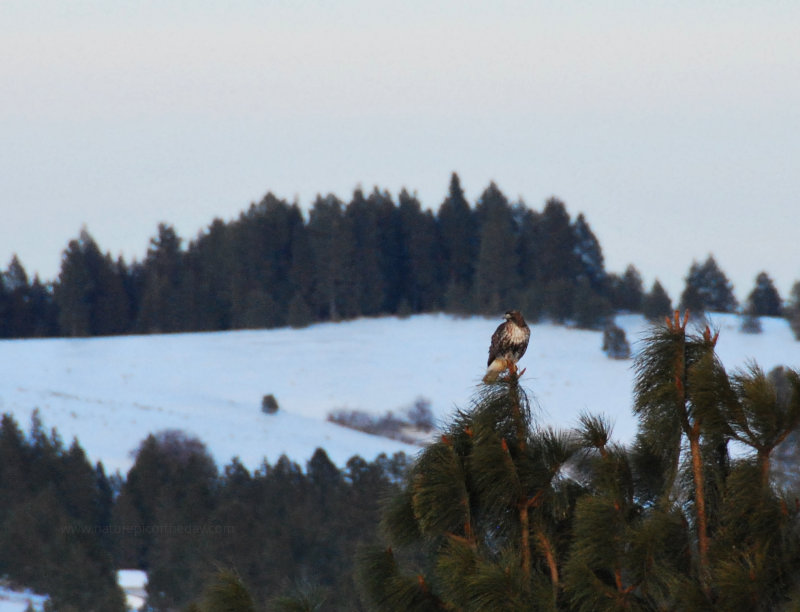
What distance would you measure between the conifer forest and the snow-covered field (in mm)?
2842

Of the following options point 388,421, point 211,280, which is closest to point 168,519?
point 388,421

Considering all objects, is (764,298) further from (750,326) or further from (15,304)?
(15,304)

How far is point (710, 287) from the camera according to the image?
8794 centimetres

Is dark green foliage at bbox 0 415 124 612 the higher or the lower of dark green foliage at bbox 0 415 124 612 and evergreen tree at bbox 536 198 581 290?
the lower

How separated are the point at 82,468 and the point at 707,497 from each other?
45790mm

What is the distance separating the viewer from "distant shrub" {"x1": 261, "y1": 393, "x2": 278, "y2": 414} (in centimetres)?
6425

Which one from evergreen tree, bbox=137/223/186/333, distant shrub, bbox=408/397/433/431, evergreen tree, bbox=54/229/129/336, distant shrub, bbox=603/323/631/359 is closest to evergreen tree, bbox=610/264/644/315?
distant shrub, bbox=603/323/631/359

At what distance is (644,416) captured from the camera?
18.4 ft

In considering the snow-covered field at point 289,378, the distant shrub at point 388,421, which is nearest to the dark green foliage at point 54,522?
the snow-covered field at point 289,378

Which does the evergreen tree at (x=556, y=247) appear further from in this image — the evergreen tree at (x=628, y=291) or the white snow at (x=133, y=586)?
the white snow at (x=133, y=586)

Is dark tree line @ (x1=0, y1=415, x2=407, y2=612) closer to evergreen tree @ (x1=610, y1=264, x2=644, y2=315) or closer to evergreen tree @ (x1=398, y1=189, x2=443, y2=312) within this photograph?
evergreen tree @ (x1=398, y1=189, x2=443, y2=312)

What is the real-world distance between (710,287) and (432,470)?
280ft

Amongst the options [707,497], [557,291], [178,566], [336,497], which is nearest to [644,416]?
[707,497]

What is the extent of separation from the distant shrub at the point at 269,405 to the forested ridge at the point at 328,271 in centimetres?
2704
